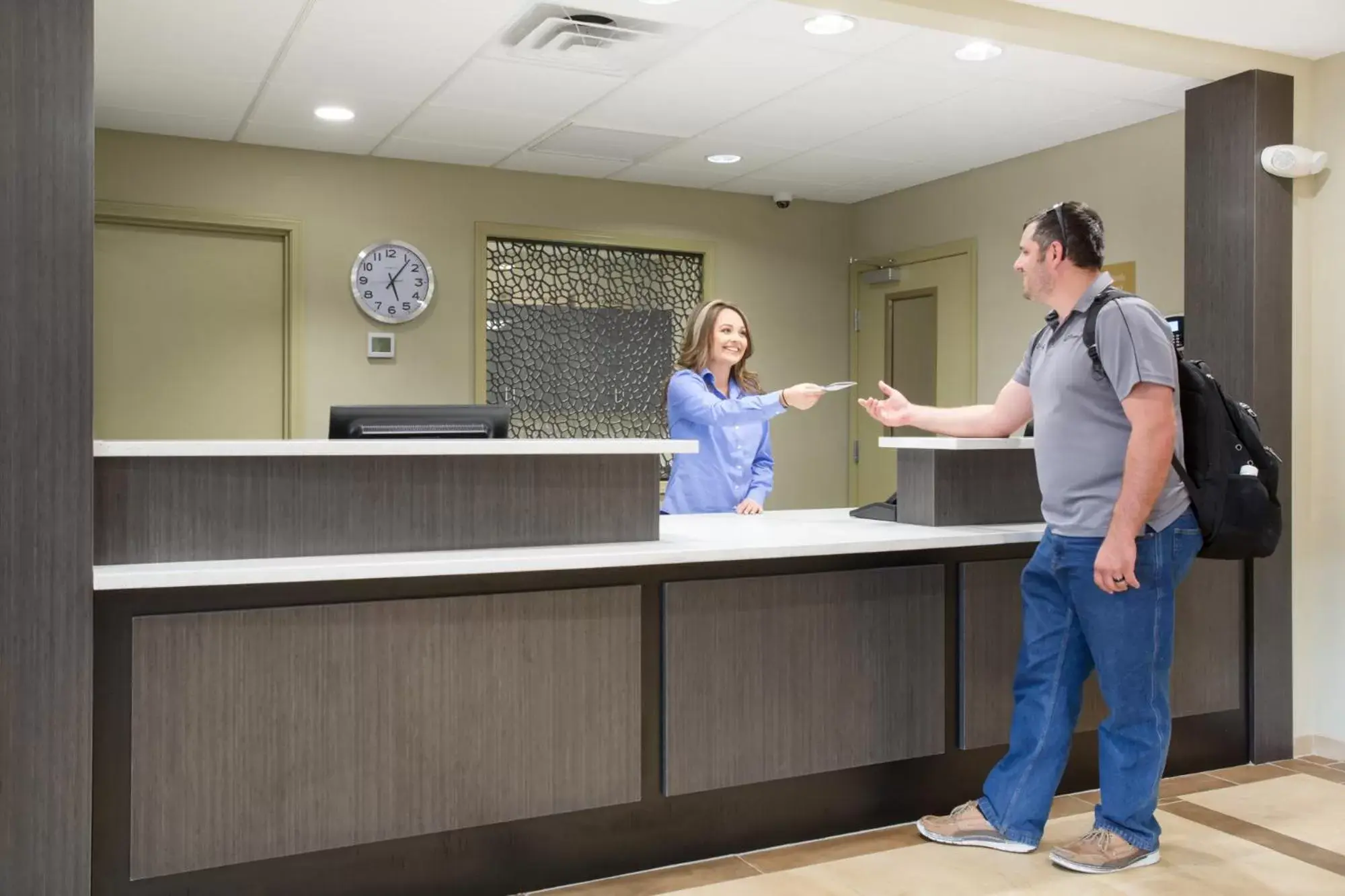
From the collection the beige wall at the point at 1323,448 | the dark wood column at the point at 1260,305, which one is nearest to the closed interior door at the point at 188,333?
the dark wood column at the point at 1260,305

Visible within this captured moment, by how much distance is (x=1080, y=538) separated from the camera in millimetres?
2600

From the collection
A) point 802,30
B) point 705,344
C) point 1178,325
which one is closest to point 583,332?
point 705,344

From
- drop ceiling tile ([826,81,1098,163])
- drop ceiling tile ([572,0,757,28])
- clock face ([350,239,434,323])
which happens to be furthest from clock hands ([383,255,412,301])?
drop ceiling tile ([572,0,757,28])

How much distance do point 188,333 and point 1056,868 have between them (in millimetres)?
4017

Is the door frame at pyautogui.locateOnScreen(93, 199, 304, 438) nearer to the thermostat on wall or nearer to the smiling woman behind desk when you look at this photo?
the thermostat on wall

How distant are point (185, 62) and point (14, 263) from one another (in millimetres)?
2036

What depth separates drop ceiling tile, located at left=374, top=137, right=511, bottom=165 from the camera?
488 cm

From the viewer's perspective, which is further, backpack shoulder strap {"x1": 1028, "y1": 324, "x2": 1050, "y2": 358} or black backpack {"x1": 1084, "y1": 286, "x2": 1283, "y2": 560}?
backpack shoulder strap {"x1": 1028, "y1": 324, "x2": 1050, "y2": 358}

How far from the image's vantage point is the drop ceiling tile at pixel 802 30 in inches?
131

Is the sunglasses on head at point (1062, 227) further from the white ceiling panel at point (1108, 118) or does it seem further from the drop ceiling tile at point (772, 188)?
the drop ceiling tile at point (772, 188)

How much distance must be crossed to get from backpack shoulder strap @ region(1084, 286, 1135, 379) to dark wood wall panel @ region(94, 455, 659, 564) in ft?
3.37

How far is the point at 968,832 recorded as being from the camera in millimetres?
2785

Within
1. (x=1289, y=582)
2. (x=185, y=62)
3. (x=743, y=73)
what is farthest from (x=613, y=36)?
(x=1289, y=582)

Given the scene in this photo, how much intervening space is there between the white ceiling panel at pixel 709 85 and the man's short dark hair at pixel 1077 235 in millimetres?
1351
